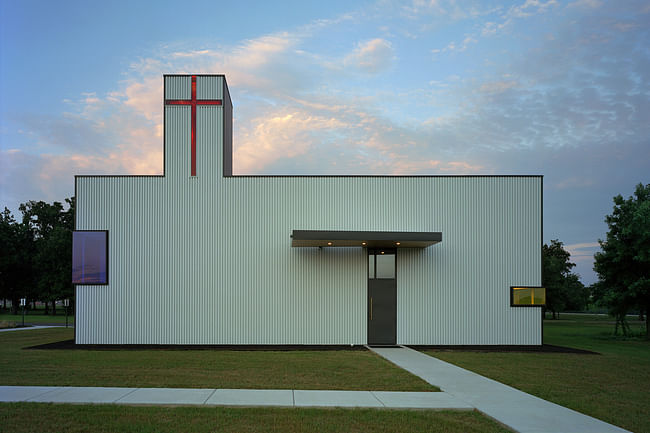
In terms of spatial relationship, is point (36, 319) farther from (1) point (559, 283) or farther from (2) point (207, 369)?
(1) point (559, 283)

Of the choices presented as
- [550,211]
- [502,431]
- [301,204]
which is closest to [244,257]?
[301,204]

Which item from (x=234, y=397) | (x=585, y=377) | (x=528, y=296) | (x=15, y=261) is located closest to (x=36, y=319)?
(x=15, y=261)

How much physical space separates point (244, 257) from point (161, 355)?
16.1ft

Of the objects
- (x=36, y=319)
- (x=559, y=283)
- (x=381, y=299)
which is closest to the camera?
(x=381, y=299)

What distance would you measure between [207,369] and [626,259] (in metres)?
21.5

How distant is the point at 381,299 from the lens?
1842 cm

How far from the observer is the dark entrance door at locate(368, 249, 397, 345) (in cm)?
1828

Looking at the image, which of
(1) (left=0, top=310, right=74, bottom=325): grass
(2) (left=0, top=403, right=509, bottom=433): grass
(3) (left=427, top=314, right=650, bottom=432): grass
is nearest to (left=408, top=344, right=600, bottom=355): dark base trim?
(3) (left=427, top=314, right=650, bottom=432): grass

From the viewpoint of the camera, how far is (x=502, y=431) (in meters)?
6.89

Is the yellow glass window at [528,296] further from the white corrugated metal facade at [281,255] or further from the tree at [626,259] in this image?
the tree at [626,259]

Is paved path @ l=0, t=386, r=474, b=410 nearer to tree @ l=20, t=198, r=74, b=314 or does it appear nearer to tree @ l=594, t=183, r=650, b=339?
tree @ l=594, t=183, r=650, b=339

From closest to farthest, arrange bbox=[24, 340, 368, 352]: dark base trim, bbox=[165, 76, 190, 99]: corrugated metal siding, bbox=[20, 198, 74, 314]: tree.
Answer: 1. bbox=[24, 340, 368, 352]: dark base trim
2. bbox=[165, 76, 190, 99]: corrugated metal siding
3. bbox=[20, 198, 74, 314]: tree

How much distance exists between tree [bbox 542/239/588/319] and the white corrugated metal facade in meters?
25.5

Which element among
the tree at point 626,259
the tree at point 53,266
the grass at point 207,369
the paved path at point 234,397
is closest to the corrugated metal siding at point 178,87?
the grass at point 207,369
